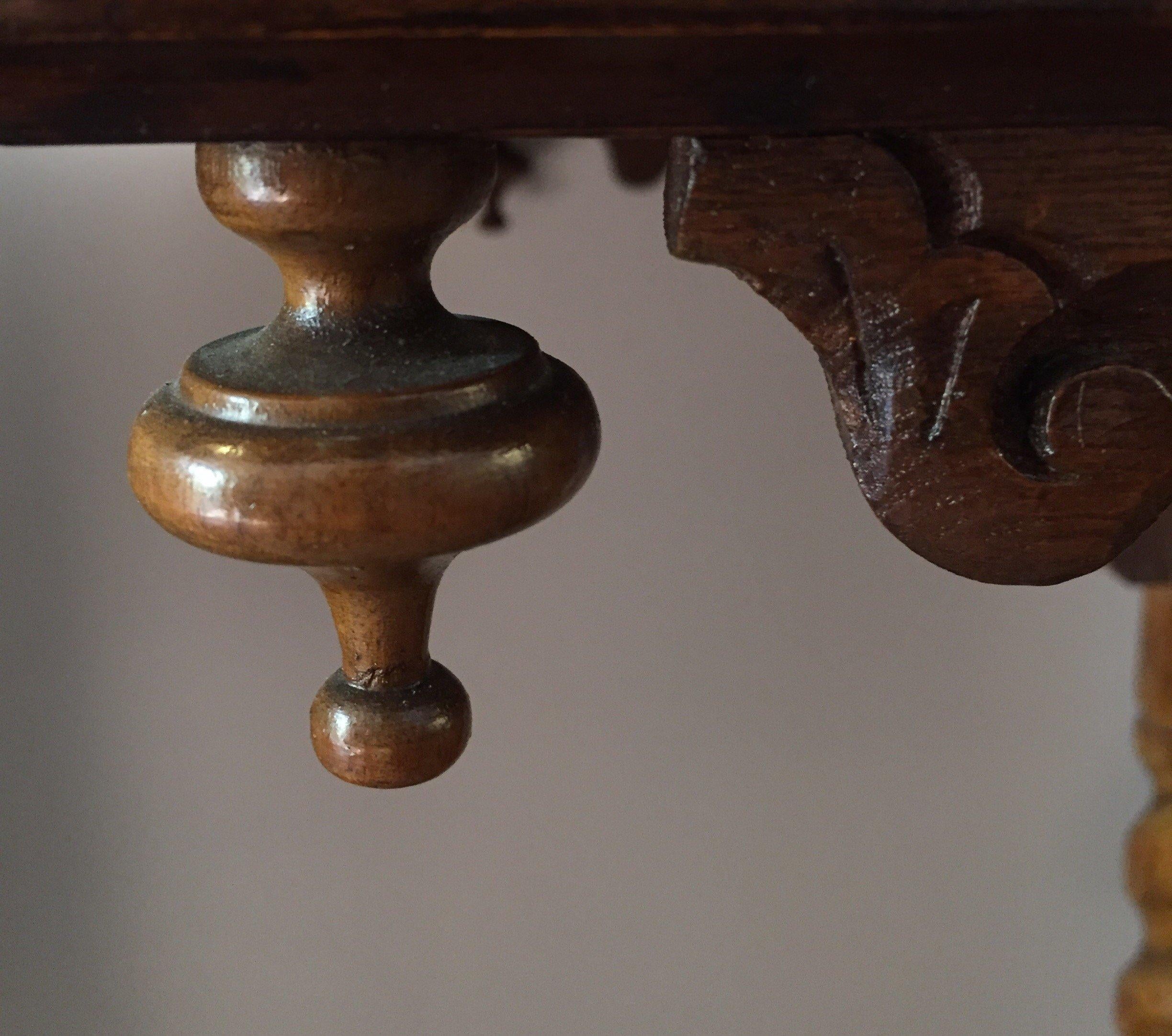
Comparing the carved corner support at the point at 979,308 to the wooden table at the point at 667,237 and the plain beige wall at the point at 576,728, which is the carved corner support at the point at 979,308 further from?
the plain beige wall at the point at 576,728

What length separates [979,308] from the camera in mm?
274

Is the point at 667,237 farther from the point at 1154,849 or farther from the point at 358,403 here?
the point at 1154,849

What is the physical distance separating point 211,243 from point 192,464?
16.6 inches

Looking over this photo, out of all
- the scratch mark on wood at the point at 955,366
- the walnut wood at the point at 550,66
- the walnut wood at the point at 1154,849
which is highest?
the walnut wood at the point at 550,66

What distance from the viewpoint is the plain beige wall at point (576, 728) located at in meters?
0.67

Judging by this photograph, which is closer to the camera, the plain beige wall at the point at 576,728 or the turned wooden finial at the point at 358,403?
the turned wooden finial at the point at 358,403

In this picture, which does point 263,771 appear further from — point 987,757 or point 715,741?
point 987,757

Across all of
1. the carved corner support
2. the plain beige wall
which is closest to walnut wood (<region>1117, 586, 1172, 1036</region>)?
the plain beige wall

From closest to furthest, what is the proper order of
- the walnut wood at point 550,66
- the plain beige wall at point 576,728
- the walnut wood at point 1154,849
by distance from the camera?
1. the walnut wood at point 550,66
2. the plain beige wall at point 576,728
3. the walnut wood at point 1154,849

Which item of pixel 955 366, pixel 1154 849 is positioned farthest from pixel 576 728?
pixel 955 366

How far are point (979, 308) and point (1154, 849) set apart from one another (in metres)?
0.67

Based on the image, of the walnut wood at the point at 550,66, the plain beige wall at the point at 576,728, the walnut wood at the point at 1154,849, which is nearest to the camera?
the walnut wood at the point at 550,66

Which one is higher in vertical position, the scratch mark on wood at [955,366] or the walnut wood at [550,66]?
the walnut wood at [550,66]

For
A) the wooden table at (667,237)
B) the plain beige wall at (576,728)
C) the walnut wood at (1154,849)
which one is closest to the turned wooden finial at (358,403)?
the wooden table at (667,237)
